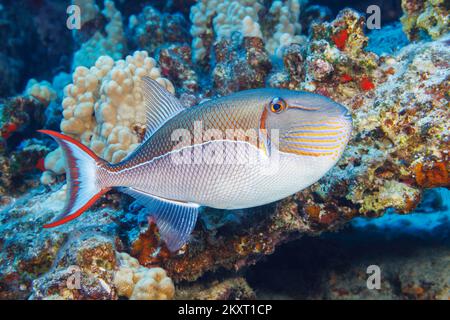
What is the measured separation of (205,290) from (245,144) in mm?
2410

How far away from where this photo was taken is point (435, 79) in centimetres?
321

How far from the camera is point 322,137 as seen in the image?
2.04m

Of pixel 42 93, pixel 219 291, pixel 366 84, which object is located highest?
pixel 42 93

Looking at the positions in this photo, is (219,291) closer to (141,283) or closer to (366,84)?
(141,283)

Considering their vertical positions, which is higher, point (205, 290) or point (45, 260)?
point (45, 260)

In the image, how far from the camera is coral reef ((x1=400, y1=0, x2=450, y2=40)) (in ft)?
13.5

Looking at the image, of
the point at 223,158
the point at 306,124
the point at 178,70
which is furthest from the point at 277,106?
the point at 178,70

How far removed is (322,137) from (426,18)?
3385 mm

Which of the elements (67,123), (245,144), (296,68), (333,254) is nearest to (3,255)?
(67,123)

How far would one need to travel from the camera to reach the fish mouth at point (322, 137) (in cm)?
204

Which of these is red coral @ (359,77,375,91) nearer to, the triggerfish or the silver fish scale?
the triggerfish

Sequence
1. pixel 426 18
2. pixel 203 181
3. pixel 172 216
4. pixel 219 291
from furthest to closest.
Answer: pixel 426 18, pixel 219 291, pixel 172 216, pixel 203 181

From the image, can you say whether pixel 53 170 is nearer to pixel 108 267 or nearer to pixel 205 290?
pixel 108 267

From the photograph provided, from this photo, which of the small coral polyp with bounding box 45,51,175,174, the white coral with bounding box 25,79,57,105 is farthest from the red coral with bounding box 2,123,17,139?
the small coral polyp with bounding box 45,51,175,174
